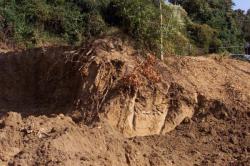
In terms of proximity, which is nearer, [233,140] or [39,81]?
[233,140]

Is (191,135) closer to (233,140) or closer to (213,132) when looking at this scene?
(213,132)

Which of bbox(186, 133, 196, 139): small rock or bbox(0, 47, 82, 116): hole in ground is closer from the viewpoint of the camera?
bbox(186, 133, 196, 139): small rock

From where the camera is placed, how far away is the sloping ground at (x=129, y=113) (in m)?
7.58

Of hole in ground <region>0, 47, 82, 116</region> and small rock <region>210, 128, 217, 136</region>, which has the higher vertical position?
hole in ground <region>0, 47, 82, 116</region>

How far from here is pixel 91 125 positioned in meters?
8.57

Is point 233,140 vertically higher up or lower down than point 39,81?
lower down

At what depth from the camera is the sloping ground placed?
7.58 meters

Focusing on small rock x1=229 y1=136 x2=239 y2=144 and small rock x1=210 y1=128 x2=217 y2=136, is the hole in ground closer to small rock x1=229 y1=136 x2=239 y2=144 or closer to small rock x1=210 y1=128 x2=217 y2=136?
small rock x1=210 y1=128 x2=217 y2=136

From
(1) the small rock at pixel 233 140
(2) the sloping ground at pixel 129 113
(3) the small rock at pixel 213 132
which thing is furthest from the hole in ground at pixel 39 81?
(1) the small rock at pixel 233 140

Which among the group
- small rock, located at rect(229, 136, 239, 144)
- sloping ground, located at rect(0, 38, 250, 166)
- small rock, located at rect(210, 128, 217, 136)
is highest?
sloping ground, located at rect(0, 38, 250, 166)

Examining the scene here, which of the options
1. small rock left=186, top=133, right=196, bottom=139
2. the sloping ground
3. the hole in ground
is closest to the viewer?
the sloping ground

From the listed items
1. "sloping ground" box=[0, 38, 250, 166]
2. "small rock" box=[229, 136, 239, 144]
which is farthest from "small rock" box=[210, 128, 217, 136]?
"small rock" box=[229, 136, 239, 144]

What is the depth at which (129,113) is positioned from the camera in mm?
9352

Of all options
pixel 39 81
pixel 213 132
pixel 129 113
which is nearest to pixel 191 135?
pixel 213 132
